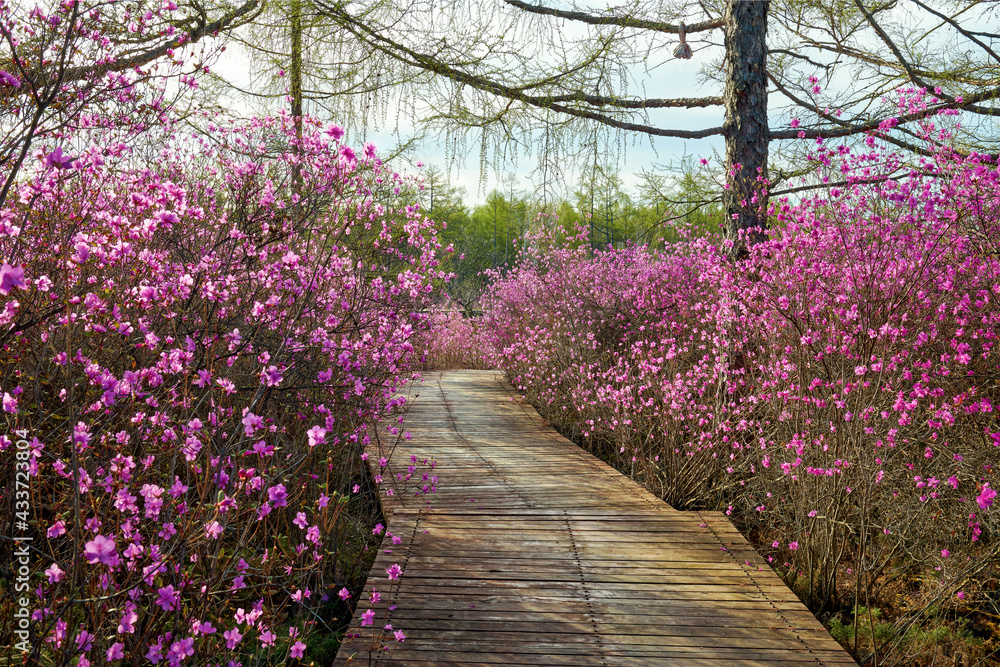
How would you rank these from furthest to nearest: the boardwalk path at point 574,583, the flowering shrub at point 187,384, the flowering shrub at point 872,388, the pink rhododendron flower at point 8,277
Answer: the flowering shrub at point 872,388
the boardwalk path at point 574,583
the flowering shrub at point 187,384
the pink rhododendron flower at point 8,277

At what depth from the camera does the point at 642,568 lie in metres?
3.69

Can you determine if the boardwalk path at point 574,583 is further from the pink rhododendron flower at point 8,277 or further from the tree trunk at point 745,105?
the tree trunk at point 745,105

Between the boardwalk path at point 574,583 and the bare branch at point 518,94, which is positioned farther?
the bare branch at point 518,94

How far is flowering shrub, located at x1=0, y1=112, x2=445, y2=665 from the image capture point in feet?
6.58

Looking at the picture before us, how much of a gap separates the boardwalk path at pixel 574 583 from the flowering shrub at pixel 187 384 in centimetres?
50

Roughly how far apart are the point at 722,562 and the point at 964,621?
1.29m

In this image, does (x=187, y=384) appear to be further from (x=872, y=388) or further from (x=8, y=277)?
(x=872, y=388)

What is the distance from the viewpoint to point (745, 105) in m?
5.98

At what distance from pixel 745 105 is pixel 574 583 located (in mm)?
4619

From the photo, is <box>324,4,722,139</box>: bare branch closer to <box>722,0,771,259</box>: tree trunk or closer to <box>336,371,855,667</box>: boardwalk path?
<box>722,0,771,259</box>: tree trunk

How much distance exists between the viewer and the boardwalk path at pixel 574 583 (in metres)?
2.87

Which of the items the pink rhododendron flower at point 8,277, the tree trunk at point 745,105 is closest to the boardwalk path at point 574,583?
the pink rhododendron flower at point 8,277

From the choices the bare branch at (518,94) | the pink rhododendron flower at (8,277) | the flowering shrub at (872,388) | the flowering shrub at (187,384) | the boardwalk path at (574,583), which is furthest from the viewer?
the bare branch at (518,94)

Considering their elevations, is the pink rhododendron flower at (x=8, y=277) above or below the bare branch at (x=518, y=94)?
below
